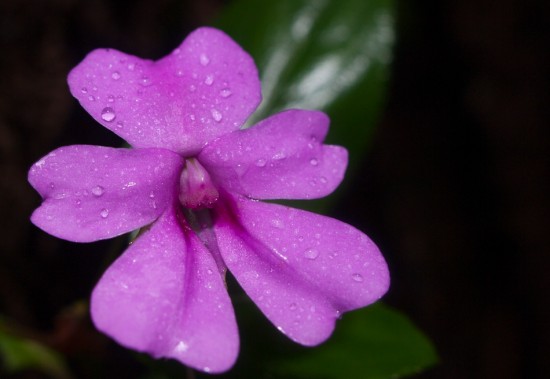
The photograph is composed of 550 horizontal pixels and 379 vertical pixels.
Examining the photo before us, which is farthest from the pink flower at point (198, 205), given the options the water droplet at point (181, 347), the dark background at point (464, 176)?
the dark background at point (464, 176)

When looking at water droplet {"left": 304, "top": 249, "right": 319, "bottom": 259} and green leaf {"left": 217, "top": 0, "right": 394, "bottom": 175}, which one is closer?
water droplet {"left": 304, "top": 249, "right": 319, "bottom": 259}

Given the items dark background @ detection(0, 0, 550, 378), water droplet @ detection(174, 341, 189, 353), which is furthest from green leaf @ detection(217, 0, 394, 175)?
water droplet @ detection(174, 341, 189, 353)

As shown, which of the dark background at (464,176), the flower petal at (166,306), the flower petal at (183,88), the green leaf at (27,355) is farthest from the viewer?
the dark background at (464,176)

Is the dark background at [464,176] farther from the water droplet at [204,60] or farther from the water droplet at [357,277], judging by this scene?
the water droplet at [357,277]

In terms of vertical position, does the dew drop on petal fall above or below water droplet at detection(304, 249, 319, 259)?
above

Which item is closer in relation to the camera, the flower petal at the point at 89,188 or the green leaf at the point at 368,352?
the flower petal at the point at 89,188

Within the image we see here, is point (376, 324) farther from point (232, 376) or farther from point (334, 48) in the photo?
point (334, 48)

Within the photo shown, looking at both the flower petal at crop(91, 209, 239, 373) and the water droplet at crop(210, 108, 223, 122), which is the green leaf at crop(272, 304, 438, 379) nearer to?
the flower petal at crop(91, 209, 239, 373)
